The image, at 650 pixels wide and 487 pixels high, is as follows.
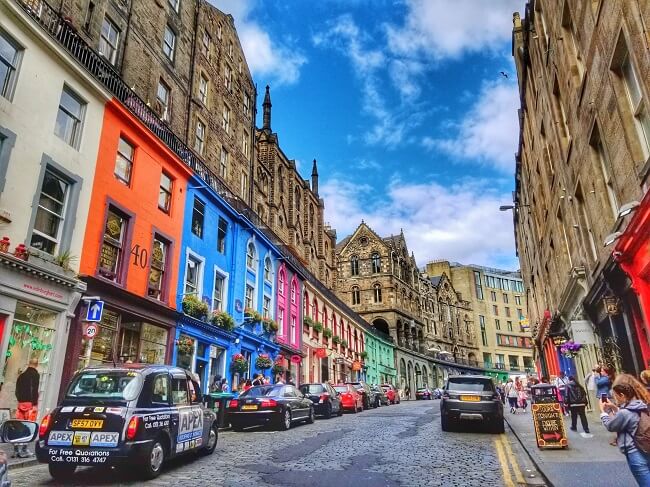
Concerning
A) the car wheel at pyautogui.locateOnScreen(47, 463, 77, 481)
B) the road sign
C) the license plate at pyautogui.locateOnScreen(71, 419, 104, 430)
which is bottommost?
the car wheel at pyautogui.locateOnScreen(47, 463, 77, 481)

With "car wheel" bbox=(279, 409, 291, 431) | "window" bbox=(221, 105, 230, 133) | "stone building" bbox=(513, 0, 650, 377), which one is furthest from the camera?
"window" bbox=(221, 105, 230, 133)

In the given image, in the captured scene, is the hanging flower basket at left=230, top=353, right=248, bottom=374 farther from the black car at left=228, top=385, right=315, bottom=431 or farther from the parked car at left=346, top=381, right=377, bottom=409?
the black car at left=228, top=385, right=315, bottom=431

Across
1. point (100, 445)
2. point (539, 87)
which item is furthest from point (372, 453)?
point (539, 87)

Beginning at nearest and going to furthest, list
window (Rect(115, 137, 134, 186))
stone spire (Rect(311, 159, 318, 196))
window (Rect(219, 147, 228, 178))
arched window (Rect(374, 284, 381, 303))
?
1. window (Rect(115, 137, 134, 186))
2. window (Rect(219, 147, 228, 178))
3. stone spire (Rect(311, 159, 318, 196))
4. arched window (Rect(374, 284, 381, 303))

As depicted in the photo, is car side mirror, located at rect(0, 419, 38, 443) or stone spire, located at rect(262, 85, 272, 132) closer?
car side mirror, located at rect(0, 419, 38, 443)

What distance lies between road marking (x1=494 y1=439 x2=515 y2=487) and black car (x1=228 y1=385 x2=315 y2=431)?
20.6ft

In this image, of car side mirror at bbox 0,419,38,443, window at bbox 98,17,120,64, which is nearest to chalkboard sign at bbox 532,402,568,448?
car side mirror at bbox 0,419,38,443

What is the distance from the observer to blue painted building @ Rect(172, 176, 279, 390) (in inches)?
790

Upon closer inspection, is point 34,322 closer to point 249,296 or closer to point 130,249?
point 130,249

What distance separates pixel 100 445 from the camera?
704 cm

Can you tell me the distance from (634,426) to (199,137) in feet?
81.3

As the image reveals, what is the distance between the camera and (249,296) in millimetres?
26375

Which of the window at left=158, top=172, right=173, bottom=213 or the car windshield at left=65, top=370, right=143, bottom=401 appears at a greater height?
the window at left=158, top=172, right=173, bottom=213

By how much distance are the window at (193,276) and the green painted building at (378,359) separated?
30.4 meters
